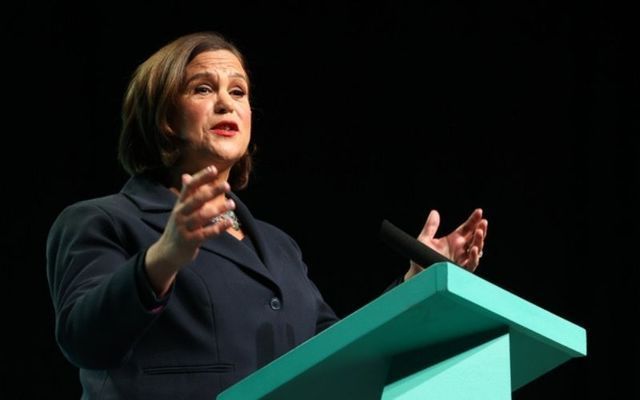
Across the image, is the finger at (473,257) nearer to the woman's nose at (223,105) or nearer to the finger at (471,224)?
the finger at (471,224)

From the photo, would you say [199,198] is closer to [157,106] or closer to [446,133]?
[157,106]

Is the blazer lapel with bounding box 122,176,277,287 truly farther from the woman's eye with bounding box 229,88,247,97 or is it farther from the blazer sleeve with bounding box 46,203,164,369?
the woman's eye with bounding box 229,88,247,97

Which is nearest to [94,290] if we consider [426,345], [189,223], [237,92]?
[189,223]

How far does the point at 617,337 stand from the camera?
315 cm

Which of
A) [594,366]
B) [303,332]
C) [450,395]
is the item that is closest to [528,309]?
[450,395]

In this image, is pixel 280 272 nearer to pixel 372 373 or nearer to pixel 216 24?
pixel 372 373

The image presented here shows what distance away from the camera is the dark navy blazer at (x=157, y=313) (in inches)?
56.2

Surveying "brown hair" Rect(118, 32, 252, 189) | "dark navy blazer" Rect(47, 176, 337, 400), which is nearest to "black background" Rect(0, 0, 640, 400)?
"brown hair" Rect(118, 32, 252, 189)

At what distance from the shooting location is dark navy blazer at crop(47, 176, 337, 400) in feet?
4.68

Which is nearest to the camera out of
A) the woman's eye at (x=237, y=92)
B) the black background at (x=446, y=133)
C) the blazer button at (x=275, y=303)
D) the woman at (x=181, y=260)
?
the woman at (x=181, y=260)

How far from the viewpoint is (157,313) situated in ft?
4.59

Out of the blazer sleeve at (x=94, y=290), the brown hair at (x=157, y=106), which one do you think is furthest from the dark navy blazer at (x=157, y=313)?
the brown hair at (x=157, y=106)

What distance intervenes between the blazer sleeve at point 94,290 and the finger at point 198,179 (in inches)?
6.4

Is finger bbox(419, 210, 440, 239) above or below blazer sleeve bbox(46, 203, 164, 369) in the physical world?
above
